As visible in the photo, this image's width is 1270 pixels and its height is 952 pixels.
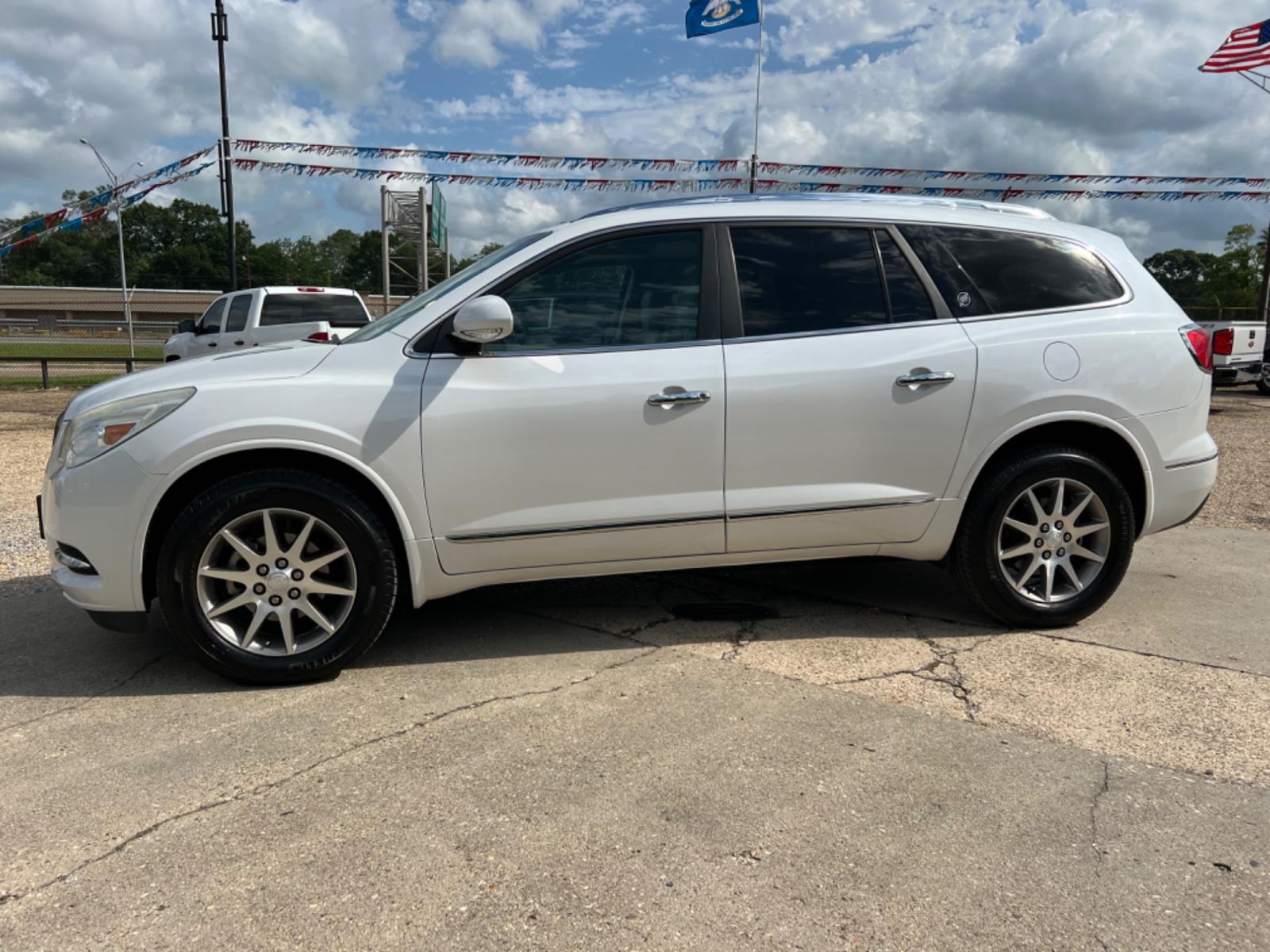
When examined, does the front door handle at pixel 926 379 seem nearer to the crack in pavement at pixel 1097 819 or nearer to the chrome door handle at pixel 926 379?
the chrome door handle at pixel 926 379

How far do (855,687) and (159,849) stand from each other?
238 cm

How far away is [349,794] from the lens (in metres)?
2.66

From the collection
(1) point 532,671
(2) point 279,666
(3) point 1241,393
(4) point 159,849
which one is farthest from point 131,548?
(3) point 1241,393

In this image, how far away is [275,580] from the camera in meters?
3.38

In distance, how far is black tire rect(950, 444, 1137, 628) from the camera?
389 cm

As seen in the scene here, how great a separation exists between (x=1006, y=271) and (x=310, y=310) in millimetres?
12243

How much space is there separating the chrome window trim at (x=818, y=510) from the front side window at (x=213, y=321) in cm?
1309

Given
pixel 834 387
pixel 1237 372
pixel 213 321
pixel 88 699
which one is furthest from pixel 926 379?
pixel 213 321

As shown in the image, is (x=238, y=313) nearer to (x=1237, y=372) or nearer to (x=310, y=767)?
(x=310, y=767)

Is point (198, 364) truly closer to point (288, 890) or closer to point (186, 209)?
point (288, 890)

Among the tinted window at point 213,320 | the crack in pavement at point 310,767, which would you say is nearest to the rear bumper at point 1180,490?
the crack in pavement at point 310,767

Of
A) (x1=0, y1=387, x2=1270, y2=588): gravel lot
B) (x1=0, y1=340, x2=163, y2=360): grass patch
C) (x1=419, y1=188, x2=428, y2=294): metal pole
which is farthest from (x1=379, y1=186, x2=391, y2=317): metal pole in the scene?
(x1=0, y1=340, x2=163, y2=360): grass patch

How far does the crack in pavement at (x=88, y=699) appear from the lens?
316 centimetres

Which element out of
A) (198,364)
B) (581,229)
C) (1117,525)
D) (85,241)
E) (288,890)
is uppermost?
(85,241)
